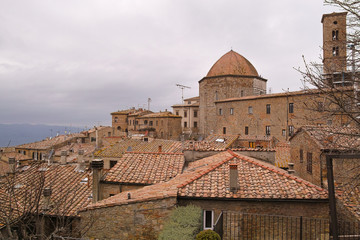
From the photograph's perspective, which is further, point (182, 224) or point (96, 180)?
point (96, 180)

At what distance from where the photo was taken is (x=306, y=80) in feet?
21.2

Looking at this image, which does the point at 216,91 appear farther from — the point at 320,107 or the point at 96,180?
the point at 320,107

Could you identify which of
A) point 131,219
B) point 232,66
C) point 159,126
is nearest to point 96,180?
point 131,219

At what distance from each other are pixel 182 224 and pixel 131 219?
67.0 inches

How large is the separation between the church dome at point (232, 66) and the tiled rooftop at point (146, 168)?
126ft

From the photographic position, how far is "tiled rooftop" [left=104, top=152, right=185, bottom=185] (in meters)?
11.7

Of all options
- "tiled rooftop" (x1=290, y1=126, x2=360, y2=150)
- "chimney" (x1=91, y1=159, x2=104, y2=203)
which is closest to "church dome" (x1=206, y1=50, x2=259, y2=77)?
"chimney" (x1=91, y1=159, x2=104, y2=203)

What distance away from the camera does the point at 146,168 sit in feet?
41.7

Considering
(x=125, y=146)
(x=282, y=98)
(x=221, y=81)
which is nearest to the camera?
(x=125, y=146)

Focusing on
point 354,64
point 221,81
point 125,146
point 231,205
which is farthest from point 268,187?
point 221,81

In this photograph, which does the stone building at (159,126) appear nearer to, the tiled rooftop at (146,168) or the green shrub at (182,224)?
the tiled rooftop at (146,168)

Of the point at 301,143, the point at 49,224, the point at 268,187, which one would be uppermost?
the point at 301,143

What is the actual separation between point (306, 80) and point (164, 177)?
7.66 metres

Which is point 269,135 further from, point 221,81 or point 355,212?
point 355,212
